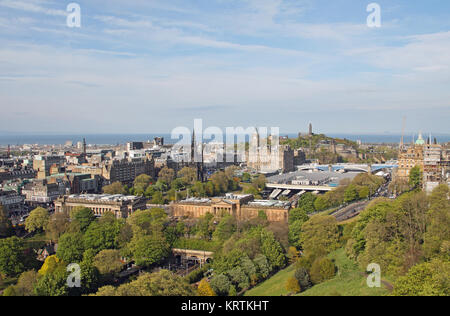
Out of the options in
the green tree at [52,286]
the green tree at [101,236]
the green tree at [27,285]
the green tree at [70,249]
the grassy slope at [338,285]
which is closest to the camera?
the grassy slope at [338,285]

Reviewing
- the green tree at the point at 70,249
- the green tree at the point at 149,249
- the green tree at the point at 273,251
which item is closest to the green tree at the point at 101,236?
the green tree at the point at 70,249

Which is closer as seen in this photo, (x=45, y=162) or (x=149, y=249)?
(x=149, y=249)

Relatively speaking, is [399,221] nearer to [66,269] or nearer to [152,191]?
[66,269]

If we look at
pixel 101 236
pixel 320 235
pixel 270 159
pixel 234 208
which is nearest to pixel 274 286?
pixel 320 235

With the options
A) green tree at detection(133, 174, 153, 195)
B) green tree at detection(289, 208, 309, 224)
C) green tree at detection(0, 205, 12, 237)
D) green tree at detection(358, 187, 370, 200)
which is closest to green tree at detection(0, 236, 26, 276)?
green tree at detection(0, 205, 12, 237)

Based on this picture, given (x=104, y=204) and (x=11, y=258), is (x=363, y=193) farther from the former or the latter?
(x=11, y=258)

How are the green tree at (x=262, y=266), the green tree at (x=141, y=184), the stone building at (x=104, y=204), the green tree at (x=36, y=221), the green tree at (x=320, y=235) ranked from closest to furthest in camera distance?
the green tree at (x=262, y=266)
the green tree at (x=320, y=235)
the green tree at (x=36, y=221)
the stone building at (x=104, y=204)
the green tree at (x=141, y=184)

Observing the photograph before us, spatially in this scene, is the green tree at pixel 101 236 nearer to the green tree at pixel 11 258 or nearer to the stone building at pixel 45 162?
the green tree at pixel 11 258

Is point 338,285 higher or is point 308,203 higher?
point 308,203
